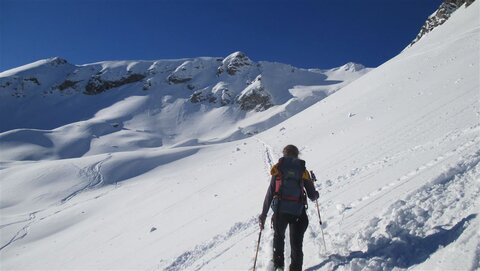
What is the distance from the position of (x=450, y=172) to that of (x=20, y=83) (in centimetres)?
20367

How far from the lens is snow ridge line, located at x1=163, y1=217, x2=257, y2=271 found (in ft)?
32.5

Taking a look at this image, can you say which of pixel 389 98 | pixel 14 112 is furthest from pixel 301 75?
pixel 389 98

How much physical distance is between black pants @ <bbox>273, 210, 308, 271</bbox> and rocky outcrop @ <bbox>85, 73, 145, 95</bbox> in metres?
184

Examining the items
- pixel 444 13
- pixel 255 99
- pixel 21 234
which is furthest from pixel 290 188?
pixel 255 99

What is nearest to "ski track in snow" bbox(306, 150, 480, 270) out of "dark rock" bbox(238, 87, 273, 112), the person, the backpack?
the person

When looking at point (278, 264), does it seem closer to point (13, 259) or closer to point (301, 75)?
point (13, 259)

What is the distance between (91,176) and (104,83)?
146 metres

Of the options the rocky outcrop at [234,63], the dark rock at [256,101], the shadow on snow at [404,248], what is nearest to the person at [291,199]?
the shadow on snow at [404,248]

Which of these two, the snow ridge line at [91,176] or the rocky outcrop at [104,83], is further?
the rocky outcrop at [104,83]

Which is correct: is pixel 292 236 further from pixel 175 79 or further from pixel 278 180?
pixel 175 79

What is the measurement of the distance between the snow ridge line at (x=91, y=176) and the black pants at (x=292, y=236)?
3819cm

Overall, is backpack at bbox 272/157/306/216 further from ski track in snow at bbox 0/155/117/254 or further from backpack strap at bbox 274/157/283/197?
ski track in snow at bbox 0/155/117/254

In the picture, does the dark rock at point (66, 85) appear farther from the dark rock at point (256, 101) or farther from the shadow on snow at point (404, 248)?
the shadow on snow at point (404, 248)

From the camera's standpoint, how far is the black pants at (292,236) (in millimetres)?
5359
